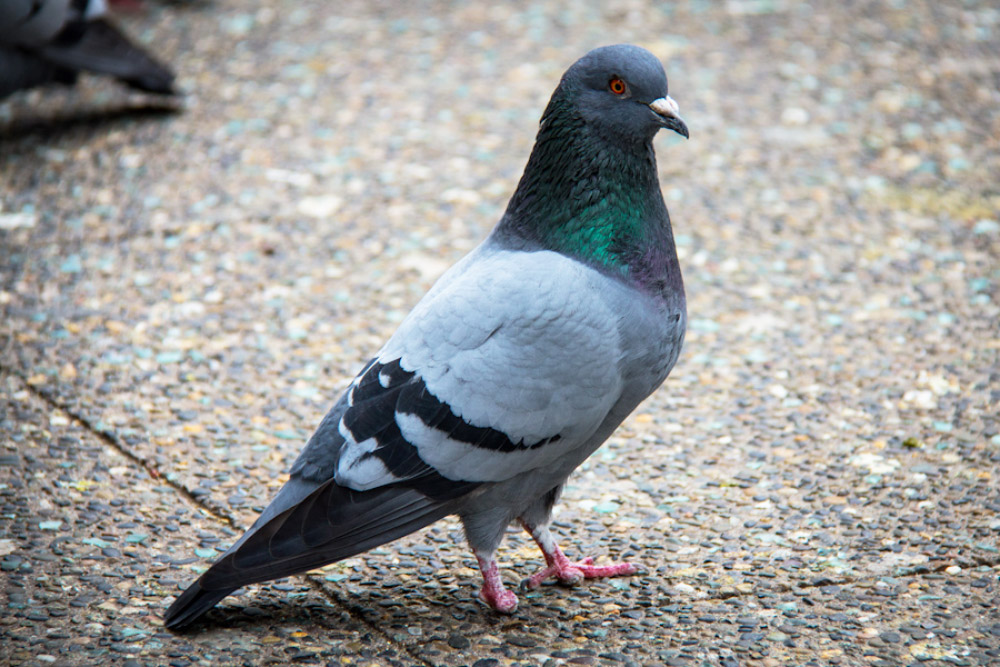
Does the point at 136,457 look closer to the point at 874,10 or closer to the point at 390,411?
the point at 390,411

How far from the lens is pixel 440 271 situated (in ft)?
16.3

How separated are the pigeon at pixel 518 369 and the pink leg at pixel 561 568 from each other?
0.45ft

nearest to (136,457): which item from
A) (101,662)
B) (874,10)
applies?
(101,662)

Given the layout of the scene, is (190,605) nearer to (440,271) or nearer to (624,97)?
(624,97)

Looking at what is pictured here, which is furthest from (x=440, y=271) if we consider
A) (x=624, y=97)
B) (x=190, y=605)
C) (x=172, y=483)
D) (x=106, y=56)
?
(x=106, y=56)

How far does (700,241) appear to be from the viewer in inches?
204

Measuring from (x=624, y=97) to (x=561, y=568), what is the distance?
4.62 feet

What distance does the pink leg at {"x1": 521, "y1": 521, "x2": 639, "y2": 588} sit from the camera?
3211 mm

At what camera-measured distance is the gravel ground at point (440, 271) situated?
3.08 meters

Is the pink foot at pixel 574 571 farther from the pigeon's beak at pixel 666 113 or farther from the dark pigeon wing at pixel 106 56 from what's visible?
the dark pigeon wing at pixel 106 56

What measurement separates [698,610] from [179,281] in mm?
2885

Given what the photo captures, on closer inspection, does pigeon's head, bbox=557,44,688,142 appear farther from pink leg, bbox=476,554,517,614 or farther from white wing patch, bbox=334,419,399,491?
pink leg, bbox=476,554,517,614

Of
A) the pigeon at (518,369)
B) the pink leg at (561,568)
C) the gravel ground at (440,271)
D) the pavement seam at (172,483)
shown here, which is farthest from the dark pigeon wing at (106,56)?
the pink leg at (561,568)

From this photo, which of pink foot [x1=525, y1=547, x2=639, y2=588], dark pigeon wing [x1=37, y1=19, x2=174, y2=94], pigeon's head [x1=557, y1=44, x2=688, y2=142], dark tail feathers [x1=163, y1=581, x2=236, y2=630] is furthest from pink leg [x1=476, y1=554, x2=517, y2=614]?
dark pigeon wing [x1=37, y1=19, x2=174, y2=94]
